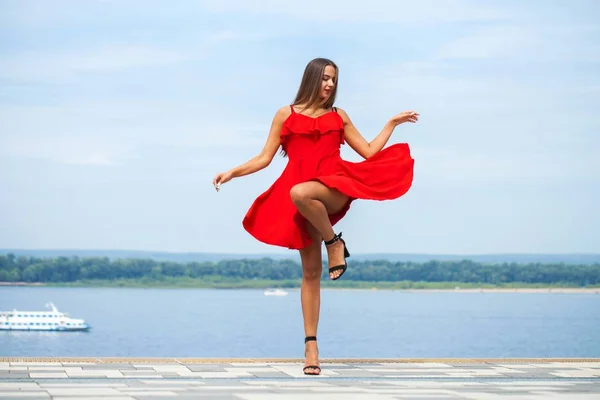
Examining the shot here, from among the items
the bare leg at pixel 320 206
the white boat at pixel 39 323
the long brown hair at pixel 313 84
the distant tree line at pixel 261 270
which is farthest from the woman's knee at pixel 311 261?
the distant tree line at pixel 261 270

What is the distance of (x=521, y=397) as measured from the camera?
4605 millimetres

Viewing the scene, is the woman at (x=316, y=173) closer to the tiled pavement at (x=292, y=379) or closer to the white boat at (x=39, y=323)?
the tiled pavement at (x=292, y=379)

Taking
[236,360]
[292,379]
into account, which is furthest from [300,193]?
[236,360]

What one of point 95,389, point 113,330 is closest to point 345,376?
point 95,389

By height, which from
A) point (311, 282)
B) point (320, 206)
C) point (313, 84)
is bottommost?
point (311, 282)

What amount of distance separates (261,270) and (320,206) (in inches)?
3843

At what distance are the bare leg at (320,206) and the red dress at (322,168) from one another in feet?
0.40

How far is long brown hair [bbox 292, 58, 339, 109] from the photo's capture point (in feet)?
19.1

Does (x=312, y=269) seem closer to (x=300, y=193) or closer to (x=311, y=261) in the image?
(x=311, y=261)

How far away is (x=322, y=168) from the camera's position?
231 inches

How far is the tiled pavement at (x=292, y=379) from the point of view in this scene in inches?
182

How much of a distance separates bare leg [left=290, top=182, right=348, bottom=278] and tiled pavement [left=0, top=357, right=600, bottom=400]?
1.94 ft

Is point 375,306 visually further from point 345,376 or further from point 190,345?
point 345,376

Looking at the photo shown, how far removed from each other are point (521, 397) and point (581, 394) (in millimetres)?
309
